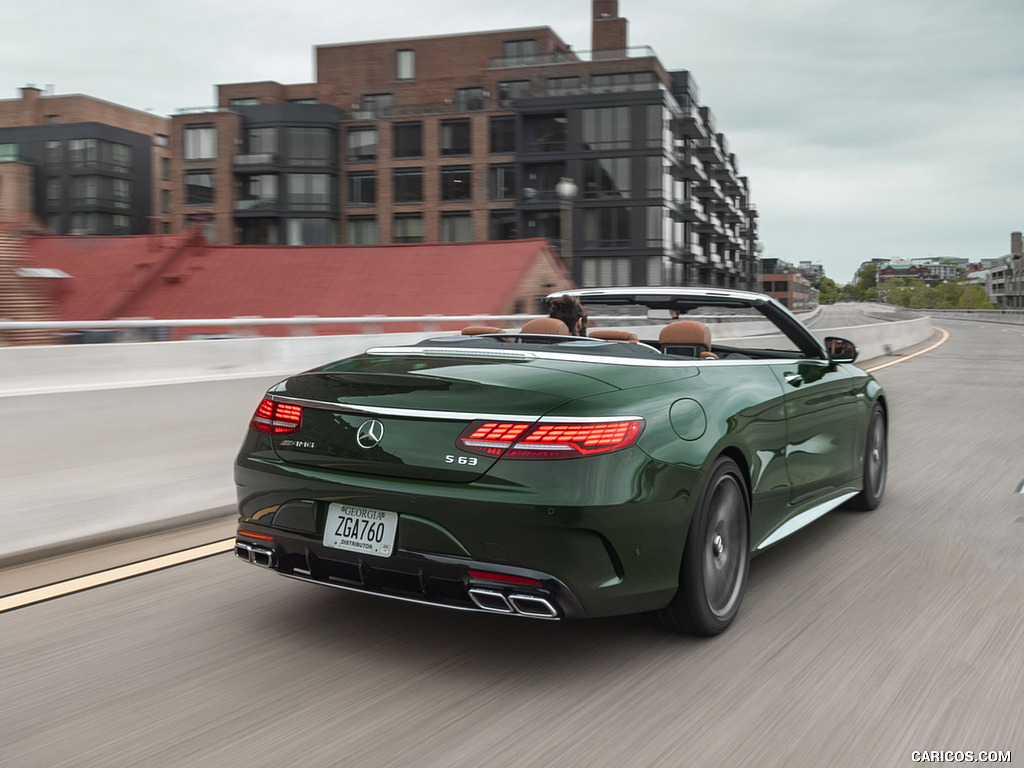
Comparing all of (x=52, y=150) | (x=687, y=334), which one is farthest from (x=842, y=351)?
(x=52, y=150)

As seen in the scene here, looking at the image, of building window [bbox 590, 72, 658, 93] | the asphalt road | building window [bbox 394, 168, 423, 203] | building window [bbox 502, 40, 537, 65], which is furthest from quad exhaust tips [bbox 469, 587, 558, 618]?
building window [bbox 502, 40, 537, 65]

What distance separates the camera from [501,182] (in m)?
59.6

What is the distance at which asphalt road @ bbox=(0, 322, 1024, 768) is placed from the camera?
9.68 feet

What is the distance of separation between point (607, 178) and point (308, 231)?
1960 cm

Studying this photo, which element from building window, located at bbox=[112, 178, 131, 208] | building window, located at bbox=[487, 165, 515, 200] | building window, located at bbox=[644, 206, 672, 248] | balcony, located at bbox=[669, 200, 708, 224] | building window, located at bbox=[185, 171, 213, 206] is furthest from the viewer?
building window, located at bbox=[112, 178, 131, 208]

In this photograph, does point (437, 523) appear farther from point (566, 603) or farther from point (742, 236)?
point (742, 236)

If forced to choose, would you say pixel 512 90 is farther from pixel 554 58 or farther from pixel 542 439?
pixel 542 439

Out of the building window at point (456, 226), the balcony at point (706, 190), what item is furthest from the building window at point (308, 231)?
the balcony at point (706, 190)

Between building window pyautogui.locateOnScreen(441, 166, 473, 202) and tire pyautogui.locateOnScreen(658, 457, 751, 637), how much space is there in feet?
188

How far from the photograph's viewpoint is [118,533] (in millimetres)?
5570

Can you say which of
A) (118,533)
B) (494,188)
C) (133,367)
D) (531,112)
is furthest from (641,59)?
(118,533)

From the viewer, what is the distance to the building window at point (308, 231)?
62.4m

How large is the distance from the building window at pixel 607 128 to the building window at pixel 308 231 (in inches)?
697

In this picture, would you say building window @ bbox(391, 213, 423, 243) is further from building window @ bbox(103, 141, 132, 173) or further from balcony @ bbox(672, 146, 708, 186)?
building window @ bbox(103, 141, 132, 173)
